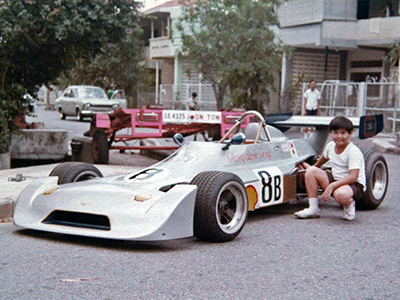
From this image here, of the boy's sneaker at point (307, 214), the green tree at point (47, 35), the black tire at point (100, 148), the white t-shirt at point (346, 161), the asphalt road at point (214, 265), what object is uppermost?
the green tree at point (47, 35)

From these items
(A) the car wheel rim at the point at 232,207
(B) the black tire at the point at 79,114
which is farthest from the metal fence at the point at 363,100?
(A) the car wheel rim at the point at 232,207

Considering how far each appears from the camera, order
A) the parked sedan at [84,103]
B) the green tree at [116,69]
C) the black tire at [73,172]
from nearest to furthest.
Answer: the black tire at [73,172] < the parked sedan at [84,103] < the green tree at [116,69]

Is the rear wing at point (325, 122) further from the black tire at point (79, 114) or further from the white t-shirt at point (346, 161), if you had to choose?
the black tire at point (79, 114)

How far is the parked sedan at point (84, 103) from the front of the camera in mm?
30000

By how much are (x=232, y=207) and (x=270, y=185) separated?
2.86 feet

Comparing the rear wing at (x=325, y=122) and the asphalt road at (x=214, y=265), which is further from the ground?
the rear wing at (x=325, y=122)

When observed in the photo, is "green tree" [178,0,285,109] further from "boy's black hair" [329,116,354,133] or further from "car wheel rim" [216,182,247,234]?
"car wheel rim" [216,182,247,234]

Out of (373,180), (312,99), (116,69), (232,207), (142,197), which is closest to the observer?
(142,197)

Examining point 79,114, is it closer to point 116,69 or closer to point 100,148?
point 116,69

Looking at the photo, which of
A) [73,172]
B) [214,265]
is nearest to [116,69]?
[73,172]

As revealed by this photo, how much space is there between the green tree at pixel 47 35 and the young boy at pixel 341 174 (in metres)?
7.50

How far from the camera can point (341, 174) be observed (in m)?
7.28

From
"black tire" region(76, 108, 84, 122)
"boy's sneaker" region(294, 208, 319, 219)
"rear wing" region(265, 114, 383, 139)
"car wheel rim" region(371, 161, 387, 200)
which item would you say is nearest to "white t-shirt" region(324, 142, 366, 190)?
"boy's sneaker" region(294, 208, 319, 219)

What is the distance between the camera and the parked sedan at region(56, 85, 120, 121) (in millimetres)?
30000
